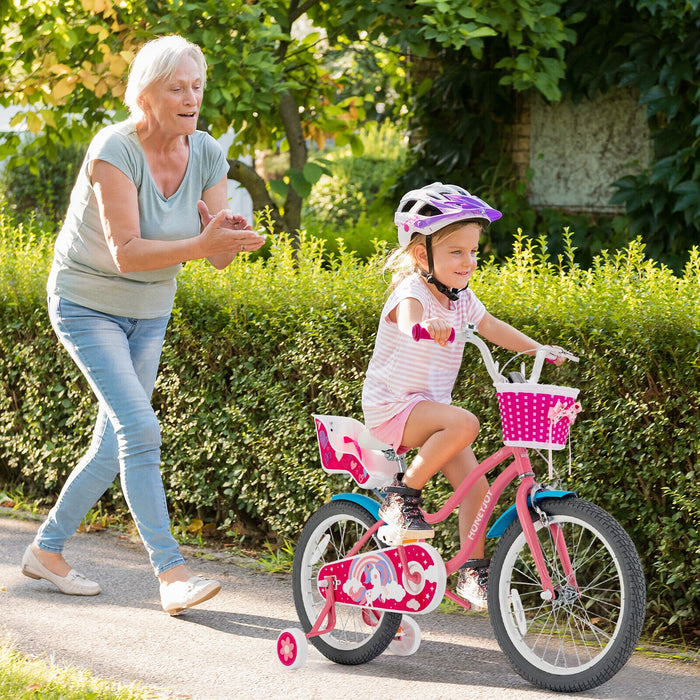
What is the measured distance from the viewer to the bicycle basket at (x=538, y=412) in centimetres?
314

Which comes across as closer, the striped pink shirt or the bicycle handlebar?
the bicycle handlebar

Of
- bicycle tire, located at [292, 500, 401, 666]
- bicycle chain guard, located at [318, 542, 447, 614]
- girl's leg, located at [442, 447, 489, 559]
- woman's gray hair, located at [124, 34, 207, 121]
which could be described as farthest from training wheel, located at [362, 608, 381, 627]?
woman's gray hair, located at [124, 34, 207, 121]

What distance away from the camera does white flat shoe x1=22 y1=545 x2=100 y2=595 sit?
4469 mm

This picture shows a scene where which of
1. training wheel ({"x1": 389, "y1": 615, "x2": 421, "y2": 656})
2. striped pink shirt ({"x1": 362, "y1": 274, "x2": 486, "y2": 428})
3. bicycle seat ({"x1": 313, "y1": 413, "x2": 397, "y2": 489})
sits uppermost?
striped pink shirt ({"x1": 362, "y1": 274, "x2": 486, "y2": 428})

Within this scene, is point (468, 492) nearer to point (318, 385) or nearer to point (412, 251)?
point (412, 251)

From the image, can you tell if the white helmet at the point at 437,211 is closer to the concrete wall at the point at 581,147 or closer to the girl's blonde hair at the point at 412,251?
the girl's blonde hair at the point at 412,251

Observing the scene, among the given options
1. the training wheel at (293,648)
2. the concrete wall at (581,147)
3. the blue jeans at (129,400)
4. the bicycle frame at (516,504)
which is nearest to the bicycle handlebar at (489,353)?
the bicycle frame at (516,504)

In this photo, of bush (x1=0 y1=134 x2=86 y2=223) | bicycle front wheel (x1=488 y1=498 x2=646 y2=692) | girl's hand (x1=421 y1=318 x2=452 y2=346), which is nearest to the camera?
girl's hand (x1=421 y1=318 x2=452 y2=346)

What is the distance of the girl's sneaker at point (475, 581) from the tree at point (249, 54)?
14.3 ft

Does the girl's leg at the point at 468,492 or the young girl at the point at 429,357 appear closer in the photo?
the young girl at the point at 429,357

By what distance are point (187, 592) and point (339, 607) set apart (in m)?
0.63

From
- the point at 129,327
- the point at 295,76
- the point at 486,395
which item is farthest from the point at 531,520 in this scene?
the point at 295,76

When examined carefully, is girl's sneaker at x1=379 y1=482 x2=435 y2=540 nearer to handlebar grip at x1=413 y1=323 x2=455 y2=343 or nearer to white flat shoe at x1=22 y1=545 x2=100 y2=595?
handlebar grip at x1=413 y1=323 x2=455 y2=343

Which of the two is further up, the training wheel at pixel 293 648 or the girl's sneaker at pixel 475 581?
the girl's sneaker at pixel 475 581
